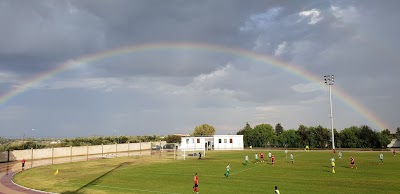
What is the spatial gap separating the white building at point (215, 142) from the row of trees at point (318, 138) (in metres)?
12.9

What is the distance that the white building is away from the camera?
4163 inches

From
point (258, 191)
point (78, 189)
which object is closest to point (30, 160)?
point (78, 189)

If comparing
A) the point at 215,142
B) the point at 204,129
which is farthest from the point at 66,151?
the point at 204,129

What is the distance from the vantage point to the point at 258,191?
100 ft

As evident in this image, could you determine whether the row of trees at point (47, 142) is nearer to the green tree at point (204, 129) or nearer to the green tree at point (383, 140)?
the green tree at point (204, 129)

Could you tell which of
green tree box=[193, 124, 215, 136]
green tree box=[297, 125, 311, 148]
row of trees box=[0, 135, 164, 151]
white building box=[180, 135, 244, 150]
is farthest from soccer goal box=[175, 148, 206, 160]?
green tree box=[193, 124, 215, 136]

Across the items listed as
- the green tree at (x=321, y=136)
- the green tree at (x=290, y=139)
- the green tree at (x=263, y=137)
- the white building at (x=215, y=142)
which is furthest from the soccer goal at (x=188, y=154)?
the green tree at (x=321, y=136)

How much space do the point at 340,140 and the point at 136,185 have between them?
83.2m

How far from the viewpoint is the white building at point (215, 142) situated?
10575 centimetres

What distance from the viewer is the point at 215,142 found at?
10688cm

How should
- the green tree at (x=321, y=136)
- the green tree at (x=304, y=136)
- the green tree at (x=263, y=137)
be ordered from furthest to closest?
the green tree at (x=263, y=137), the green tree at (x=304, y=136), the green tree at (x=321, y=136)

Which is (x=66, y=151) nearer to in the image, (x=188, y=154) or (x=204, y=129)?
(x=188, y=154)

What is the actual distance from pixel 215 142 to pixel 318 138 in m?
33.3

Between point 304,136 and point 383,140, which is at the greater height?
point 304,136
